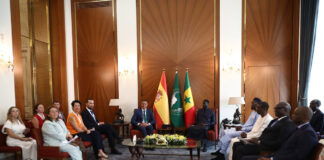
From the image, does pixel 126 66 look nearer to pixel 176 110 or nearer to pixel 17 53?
pixel 176 110

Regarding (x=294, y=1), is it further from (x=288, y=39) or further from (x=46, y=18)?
(x=46, y=18)

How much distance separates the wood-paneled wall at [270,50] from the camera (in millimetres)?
5590

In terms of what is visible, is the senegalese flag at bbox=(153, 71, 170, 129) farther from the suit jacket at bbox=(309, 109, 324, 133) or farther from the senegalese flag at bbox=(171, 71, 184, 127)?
the suit jacket at bbox=(309, 109, 324, 133)

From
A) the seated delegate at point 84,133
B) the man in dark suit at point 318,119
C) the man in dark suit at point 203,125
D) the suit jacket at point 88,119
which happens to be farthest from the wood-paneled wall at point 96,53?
the man in dark suit at point 318,119

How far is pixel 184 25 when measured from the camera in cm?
609

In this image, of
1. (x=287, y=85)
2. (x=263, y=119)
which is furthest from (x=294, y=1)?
(x=263, y=119)

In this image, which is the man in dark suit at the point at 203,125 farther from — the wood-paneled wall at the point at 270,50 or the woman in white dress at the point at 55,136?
the woman in white dress at the point at 55,136

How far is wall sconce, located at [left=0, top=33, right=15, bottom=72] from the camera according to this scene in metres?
4.28

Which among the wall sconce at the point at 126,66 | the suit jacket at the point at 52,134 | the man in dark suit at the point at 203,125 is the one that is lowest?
the man in dark suit at the point at 203,125

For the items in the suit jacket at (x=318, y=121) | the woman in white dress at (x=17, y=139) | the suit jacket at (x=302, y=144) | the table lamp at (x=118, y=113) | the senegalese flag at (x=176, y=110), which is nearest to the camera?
the suit jacket at (x=302, y=144)

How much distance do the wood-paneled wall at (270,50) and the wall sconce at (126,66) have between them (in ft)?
11.0

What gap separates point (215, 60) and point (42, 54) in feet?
17.0

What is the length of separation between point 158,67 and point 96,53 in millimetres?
2102

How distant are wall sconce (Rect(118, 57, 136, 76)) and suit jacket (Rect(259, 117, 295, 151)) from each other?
4262mm
